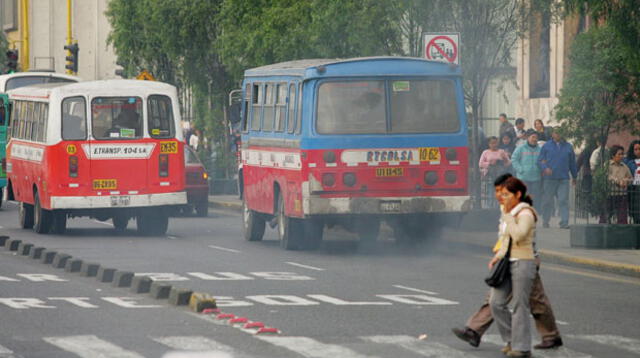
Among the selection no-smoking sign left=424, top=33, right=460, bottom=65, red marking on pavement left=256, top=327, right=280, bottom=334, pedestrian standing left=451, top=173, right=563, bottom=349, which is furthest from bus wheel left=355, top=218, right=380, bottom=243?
pedestrian standing left=451, top=173, right=563, bottom=349

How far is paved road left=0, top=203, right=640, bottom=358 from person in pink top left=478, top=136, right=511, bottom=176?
601 centimetres

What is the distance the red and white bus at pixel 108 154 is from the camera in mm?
26906

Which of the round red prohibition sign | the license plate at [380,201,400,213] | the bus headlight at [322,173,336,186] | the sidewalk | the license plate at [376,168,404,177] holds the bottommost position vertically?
the sidewalk

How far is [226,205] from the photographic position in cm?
3800

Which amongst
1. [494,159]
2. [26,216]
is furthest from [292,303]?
[494,159]

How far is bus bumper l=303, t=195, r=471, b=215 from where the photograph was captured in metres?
22.7

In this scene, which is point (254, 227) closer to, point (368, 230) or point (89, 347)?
point (368, 230)

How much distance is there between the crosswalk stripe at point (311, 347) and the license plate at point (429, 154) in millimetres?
10357

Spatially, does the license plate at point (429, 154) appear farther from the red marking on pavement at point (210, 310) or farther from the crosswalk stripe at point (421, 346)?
the crosswalk stripe at point (421, 346)

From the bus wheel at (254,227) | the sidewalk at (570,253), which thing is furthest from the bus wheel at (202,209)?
the sidewalk at (570,253)

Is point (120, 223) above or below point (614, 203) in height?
below

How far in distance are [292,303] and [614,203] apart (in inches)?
340

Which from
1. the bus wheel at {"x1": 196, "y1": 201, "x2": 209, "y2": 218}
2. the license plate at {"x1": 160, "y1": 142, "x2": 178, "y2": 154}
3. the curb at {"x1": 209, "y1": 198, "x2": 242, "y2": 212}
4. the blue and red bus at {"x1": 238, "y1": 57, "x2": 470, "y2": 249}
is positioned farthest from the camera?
the curb at {"x1": 209, "y1": 198, "x2": 242, "y2": 212}

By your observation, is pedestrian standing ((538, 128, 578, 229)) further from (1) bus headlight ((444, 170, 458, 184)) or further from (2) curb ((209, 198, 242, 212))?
(2) curb ((209, 198, 242, 212))
